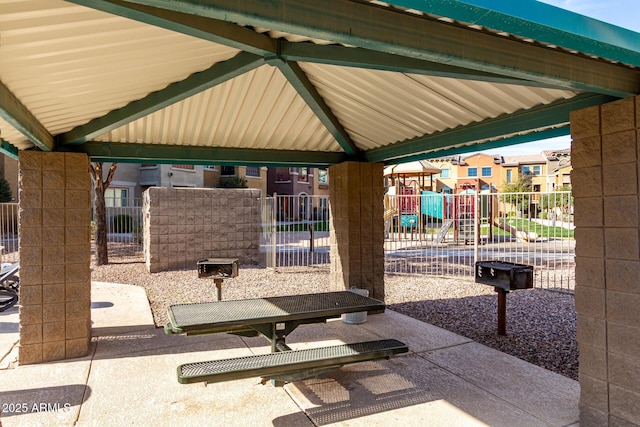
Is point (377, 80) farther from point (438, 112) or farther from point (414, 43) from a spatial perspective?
point (414, 43)

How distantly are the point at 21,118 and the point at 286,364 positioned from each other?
297 cm

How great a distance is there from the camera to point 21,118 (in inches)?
127

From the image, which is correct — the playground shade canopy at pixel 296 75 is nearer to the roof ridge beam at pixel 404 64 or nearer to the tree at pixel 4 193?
the roof ridge beam at pixel 404 64

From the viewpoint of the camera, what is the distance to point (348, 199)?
6.27 meters

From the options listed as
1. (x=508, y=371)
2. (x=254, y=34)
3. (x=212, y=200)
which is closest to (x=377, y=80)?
(x=254, y=34)

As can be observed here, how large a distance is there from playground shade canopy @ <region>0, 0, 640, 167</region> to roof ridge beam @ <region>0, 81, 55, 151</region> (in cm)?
2

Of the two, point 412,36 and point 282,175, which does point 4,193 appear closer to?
point 282,175

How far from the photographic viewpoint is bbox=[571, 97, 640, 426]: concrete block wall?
8.91 ft

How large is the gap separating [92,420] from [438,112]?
4316 mm

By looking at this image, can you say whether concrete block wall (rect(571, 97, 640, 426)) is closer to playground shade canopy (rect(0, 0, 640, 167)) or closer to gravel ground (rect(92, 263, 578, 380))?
playground shade canopy (rect(0, 0, 640, 167))

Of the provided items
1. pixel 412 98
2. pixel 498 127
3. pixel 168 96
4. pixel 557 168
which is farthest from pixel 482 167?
pixel 168 96

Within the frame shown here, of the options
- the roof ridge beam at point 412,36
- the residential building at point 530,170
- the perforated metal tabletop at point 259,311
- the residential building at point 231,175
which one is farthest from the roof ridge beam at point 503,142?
the residential building at point 530,170

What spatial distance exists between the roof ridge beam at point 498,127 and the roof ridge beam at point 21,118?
423cm

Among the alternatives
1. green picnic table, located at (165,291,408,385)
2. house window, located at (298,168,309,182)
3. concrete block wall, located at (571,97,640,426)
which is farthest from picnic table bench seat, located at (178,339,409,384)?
house window, located at (298,168,309,182)
